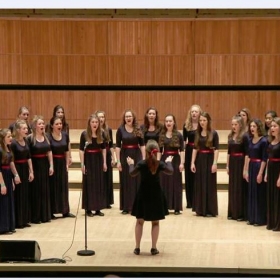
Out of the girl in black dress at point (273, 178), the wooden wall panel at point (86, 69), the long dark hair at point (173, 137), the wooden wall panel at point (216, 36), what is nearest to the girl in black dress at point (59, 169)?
the long dark hair at point (173, 137)

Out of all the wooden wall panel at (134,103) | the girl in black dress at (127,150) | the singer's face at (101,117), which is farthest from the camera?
the wooden wall panel at (134,103)

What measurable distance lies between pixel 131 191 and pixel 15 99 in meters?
5.01

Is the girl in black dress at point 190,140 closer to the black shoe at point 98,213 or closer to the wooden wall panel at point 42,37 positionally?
the black shoe at point 98,213

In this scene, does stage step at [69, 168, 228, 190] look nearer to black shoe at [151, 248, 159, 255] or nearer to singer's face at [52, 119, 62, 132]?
singer's face at [52, 119, 62, 132]

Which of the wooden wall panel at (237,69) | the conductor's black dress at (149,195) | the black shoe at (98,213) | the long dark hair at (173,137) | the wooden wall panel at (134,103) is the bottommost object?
the black shoe at (98,213)

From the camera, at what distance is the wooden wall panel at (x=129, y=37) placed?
1200 cm

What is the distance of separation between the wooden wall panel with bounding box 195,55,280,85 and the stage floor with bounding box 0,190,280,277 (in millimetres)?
4469

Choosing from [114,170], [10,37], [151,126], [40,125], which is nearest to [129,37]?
[10,37]

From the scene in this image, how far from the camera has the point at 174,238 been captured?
677 cm

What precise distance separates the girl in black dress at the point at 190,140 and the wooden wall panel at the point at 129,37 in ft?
13.8

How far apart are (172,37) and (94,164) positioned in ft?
16.5

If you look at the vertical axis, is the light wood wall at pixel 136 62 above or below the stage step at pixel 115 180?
above

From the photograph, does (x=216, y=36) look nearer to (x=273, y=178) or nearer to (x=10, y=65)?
(x=10, y=65)

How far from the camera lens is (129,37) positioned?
1207 cm
